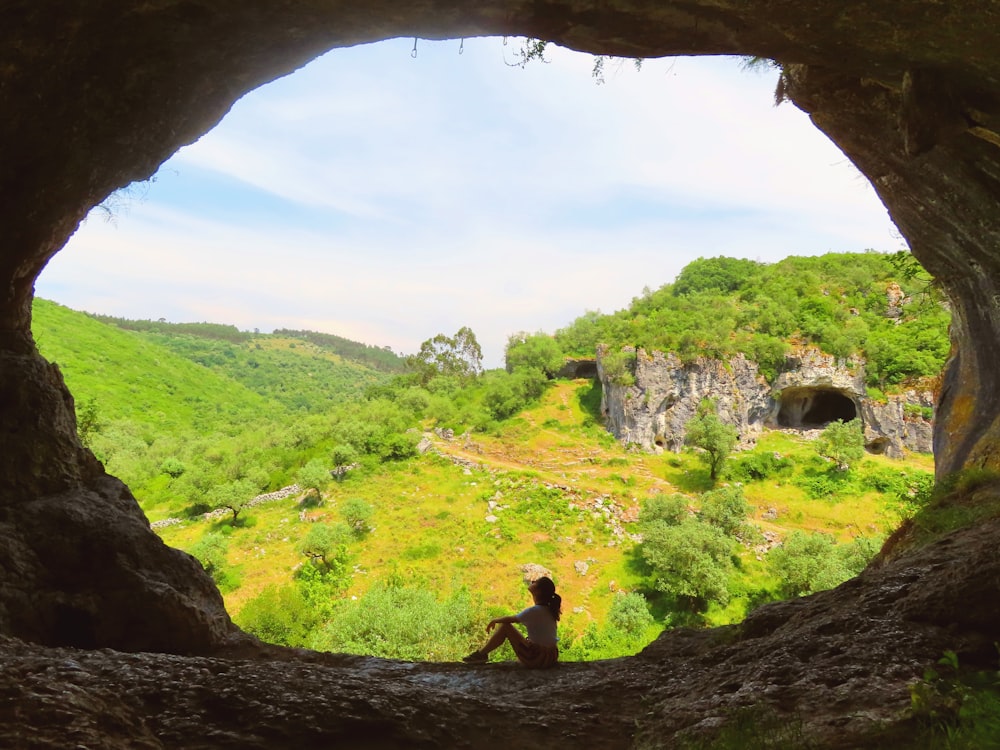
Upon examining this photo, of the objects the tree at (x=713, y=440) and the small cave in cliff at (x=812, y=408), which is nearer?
the tree at (x=713, y=440)

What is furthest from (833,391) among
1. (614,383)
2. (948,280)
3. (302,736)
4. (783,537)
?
(302,736)

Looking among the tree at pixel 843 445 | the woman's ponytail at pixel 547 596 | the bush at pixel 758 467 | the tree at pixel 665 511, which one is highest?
the tree at pixel 843 445

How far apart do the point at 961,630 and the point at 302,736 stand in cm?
473

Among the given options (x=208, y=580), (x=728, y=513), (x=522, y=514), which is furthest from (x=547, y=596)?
(x=522, y=514)

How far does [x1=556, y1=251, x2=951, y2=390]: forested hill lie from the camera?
4400 centimetres

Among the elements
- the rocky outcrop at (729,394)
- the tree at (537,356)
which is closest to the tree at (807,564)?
the rocky outcrop at (729,394)

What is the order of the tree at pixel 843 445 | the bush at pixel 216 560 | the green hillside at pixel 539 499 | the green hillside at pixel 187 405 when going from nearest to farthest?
the green hillside at pixel 539 499 → the bush at pixel 216 560 → the tree at pixel 843 445 → the green hillside at pixel 187 405

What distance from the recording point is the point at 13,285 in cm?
585

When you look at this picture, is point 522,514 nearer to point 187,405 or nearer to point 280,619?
point 280,619

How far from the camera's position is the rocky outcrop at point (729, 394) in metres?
44.7

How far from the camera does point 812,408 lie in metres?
49.7

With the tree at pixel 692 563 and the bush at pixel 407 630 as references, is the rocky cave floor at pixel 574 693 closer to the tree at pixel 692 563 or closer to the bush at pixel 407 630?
the bush at pixel 407 630

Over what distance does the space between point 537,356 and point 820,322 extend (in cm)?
3117

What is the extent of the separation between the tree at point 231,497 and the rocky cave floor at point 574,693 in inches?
1495
